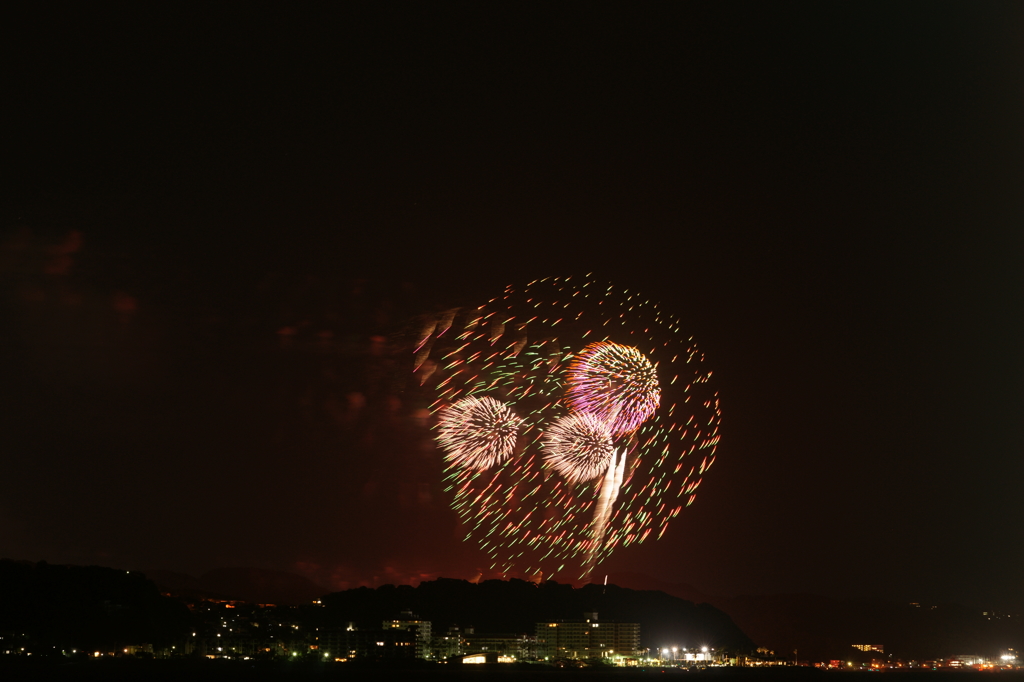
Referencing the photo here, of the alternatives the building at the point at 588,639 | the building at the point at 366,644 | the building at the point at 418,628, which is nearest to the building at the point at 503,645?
the building at the point at 588,639

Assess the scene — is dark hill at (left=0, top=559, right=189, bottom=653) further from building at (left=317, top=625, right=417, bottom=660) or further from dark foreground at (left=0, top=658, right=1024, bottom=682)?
building at (left=317, top=625, right=417, bottom=660)

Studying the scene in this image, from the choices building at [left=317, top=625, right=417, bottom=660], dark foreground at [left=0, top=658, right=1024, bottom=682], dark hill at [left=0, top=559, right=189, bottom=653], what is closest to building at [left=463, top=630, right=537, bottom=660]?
dark foreground at [left=0, top=658, right=1024, bottom=682]

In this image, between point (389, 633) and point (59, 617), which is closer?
point (59, 617)

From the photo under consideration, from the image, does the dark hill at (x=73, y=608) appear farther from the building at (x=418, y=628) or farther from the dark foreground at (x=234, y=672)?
the building at (x=418, y=628)

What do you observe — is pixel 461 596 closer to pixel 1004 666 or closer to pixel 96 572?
pixel 96 572

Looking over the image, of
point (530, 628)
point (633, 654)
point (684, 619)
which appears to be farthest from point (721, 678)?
point (684, 619)

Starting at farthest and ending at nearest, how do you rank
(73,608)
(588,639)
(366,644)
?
(588,639)
(366,644)
(73,608)

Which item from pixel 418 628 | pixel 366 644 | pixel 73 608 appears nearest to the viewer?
pixel 73 608

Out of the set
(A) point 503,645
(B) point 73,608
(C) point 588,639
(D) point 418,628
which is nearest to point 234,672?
(B) point 73,608

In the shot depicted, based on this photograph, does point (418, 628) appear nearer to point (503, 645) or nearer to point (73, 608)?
point (503, 645)
